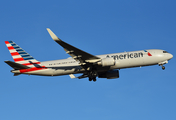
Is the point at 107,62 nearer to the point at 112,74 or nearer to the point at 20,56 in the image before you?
the point at 112,74

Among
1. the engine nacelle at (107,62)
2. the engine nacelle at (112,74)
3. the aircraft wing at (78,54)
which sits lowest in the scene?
the engine nacelle at (112,74)

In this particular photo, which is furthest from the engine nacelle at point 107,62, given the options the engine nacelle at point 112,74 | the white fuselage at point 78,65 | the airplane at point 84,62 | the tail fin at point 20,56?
the tail fin at point 20,56

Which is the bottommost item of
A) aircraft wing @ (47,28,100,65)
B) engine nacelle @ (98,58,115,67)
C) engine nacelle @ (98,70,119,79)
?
engine nacelle @ (98,70,119,79)

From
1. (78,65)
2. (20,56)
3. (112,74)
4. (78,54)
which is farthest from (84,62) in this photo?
(20,56)

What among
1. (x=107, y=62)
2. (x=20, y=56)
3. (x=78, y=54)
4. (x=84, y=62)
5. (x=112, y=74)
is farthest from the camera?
(x=112, y=74)

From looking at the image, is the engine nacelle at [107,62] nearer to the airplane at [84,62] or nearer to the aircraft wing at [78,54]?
the airplane at [84,62]

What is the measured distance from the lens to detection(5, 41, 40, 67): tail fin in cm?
4278

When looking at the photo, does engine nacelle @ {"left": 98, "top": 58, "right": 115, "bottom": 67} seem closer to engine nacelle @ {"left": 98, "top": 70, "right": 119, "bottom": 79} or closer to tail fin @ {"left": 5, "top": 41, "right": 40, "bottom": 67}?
engine nacelle @ {"left": 98, "top": 70, "right": 119, "bottom": 79}

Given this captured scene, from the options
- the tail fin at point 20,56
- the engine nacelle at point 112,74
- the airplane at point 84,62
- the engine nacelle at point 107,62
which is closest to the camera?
the engine nacelle at point 107,62

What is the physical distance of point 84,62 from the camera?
40938mm

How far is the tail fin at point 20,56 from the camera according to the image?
140 ft

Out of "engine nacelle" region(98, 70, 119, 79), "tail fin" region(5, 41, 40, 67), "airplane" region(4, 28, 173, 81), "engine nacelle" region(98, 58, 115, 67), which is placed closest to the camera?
"engine nacelle" region(98, 58, 115, 67)

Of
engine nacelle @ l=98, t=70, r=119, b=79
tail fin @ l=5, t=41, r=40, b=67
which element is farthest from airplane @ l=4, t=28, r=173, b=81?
engine nacelle @ l=98, t=70, r=119, b=79

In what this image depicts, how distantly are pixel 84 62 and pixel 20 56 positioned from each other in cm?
1176
